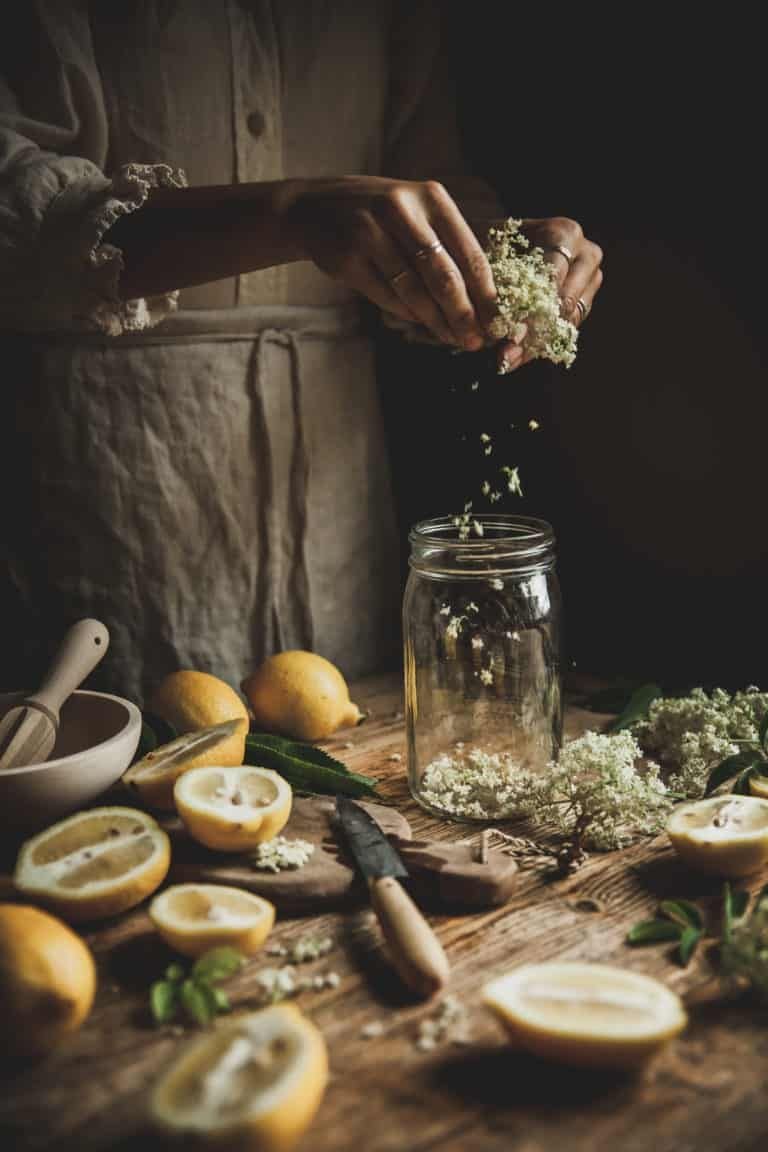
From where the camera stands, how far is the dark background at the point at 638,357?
1.50 metres

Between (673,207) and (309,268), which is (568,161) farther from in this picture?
(309,268)

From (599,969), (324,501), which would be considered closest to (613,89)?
(324,501)

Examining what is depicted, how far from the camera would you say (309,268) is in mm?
1633

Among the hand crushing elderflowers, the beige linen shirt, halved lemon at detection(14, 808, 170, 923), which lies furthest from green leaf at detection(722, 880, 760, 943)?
the beige linen shirt

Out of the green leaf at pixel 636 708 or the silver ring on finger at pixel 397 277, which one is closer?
the silver ring on finger at pixel 397 277

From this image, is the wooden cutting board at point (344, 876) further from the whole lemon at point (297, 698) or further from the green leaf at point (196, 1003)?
the whole lemon at point (297, 698)

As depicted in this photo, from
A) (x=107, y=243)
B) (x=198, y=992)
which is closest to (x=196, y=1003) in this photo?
(x=198, y=992)

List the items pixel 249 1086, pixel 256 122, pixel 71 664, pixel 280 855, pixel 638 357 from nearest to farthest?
pixel 249 1086
pixel 280 855
pixel 71 664
pixel 256 122
pixel 638 357

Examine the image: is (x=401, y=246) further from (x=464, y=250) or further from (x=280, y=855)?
(x=280, y=855)

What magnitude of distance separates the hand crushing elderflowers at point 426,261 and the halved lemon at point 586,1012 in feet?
2.30

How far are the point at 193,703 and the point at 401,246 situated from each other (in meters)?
0.65

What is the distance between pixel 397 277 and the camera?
3.87 ft

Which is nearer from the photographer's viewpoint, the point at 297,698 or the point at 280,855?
the point at 280,855

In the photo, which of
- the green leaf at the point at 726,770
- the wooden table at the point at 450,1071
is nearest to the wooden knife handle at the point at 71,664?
the wooden table at the point at 450,1071
